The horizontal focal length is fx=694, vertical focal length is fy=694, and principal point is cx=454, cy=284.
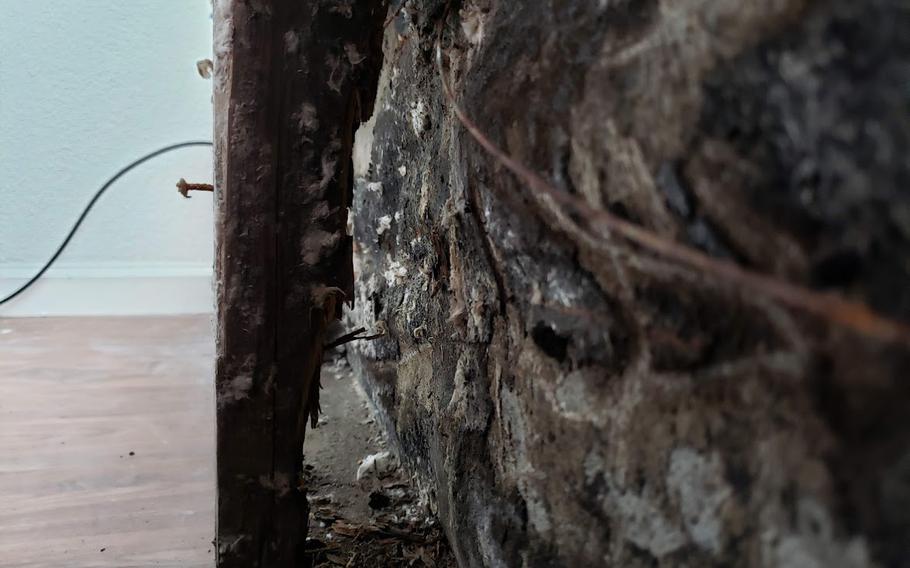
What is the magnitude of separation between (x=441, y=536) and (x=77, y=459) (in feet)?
2.70

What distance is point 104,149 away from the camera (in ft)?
8.17

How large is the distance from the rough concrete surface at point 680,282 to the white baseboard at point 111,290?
1.93 metres

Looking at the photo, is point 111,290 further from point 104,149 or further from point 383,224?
point 383,224

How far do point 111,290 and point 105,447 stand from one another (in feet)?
4.06

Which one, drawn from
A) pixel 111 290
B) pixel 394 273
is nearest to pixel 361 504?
pixel 394 273

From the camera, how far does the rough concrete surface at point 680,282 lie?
1.21ft

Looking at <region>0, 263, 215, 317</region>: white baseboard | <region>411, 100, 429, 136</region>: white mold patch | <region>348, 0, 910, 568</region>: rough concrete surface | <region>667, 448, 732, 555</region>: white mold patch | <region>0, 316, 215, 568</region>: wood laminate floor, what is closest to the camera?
<region>348, 0, 910, 568</region>: rough concrete surface

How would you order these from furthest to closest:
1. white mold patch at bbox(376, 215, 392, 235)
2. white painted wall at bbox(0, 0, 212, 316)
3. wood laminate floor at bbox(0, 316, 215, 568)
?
white painted wall at bbox(0, 0, 212, 316) < white mold patch at bbox(376, 215, 392, 235) < wood laminate floor at bbox(0, 316, 215, 568)

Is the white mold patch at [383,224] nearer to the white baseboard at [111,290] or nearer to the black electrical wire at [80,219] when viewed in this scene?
the white baseboard at [111,290]

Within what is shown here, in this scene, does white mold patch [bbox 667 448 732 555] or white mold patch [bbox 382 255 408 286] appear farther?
white mold patch [bbox 382 255 408 286]

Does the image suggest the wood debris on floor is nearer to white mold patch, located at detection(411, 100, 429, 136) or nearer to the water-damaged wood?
the water-damaged wood

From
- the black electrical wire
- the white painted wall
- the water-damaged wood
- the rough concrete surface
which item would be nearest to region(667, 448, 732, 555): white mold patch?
the rough concrete surface

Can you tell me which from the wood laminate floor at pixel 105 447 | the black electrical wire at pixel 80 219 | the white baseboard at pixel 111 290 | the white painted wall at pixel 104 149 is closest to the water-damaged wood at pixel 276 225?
the wood laminate floor at pixel 105 447

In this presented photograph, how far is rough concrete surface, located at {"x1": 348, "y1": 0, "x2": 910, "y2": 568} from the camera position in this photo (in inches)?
14.5
